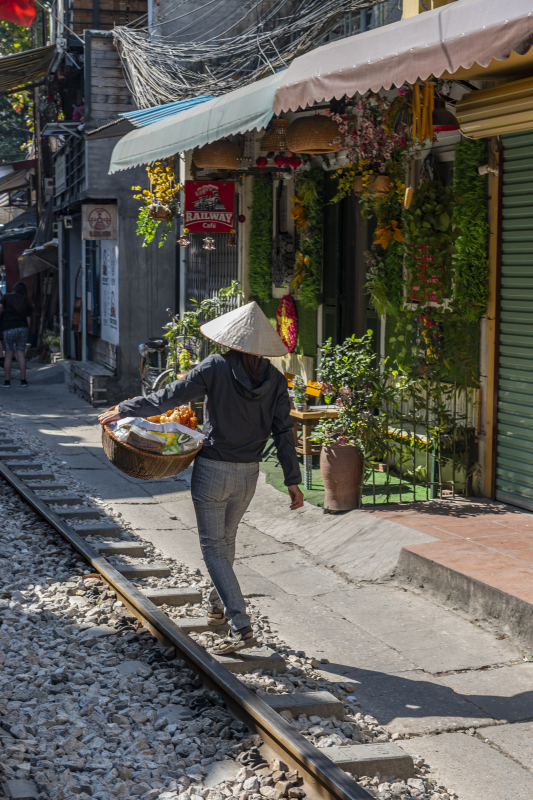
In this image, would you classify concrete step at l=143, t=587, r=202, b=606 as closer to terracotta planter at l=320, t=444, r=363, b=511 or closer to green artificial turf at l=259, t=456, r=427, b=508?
terracotta planter at l=320, t=444, r=363, b=511

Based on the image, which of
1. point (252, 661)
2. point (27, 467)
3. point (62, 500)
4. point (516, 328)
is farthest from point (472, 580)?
point (27, 467)

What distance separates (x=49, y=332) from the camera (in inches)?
1072

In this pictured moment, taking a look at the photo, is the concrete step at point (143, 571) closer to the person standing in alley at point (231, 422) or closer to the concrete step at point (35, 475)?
the person standing in alley at point (231, 422)

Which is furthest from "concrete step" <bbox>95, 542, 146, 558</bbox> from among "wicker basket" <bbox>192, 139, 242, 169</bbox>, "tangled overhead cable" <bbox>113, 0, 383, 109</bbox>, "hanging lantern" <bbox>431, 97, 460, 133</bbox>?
"tangled overhead cable" <bbox>113, 0, 383, 109</bbox>

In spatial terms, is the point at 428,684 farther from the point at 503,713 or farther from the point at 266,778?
the point at 266,778

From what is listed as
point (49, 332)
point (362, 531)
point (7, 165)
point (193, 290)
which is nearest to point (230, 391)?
point (362, 531)

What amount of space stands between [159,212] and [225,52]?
296 centimetres

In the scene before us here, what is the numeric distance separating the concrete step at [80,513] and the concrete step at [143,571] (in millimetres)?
1832

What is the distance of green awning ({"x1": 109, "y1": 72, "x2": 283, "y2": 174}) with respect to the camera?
26.7 ft

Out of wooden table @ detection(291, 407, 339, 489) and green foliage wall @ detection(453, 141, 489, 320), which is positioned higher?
green foliage wall @ detection(453, 141, 489, 320)

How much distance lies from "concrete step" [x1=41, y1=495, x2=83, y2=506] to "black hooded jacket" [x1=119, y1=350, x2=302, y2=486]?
14.3 ft

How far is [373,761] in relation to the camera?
159 inches

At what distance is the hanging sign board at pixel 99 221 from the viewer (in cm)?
1692

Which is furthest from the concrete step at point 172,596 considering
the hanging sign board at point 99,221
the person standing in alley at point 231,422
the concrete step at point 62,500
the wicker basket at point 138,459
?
the hanging sign board at point 99,221
